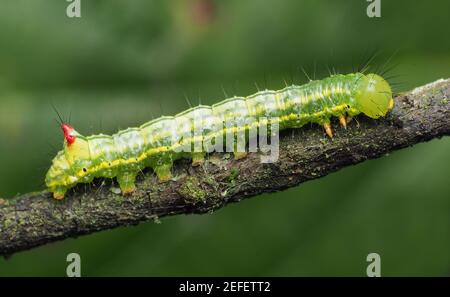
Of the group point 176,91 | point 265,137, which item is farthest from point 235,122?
point 176,91

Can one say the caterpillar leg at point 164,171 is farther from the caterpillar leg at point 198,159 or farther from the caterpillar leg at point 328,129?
the caterpillar leg at point 328,129

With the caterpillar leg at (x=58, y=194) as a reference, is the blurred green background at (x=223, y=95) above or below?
above

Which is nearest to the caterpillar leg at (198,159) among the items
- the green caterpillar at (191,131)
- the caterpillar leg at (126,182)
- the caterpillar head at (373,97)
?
the green caterpillar at (191,131)

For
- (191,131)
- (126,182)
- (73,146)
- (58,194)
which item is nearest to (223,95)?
(191,131)

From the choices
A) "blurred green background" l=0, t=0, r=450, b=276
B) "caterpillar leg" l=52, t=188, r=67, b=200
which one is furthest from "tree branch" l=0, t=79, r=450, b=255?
"blurred green background" l=0, t=0, r=450, b=276

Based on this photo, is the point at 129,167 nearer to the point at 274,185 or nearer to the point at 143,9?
the point at 274,185
